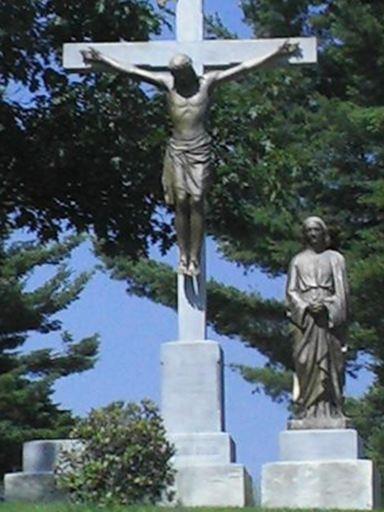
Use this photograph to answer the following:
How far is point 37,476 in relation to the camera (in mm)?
16281

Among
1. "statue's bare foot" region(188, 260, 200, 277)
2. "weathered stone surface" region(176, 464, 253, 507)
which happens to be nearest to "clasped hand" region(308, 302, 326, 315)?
"statue's bare foot" region(188, 260, 200, 277)

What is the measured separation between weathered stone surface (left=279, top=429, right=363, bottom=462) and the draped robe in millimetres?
286

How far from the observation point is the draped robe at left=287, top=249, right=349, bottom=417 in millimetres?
16062

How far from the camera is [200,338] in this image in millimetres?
16688

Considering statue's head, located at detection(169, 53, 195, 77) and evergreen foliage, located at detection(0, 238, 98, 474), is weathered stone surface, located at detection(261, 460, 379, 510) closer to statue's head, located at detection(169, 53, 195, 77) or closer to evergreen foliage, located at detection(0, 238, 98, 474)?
statue's head, located at detection(169, 53, 195, 77)

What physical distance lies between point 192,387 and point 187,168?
1.92 meters

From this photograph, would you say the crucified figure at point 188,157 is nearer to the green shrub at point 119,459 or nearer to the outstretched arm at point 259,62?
the outstretched arm at point 259,62

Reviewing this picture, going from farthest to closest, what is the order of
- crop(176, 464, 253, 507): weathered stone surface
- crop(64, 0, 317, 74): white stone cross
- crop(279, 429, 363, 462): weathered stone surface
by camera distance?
1. crop(64, 0, 317, 74): white stone cross
2. crop(279, 429, 363, 462): weathered stone surface
3. crop(176, 464, 253, 507): weathered stone surface

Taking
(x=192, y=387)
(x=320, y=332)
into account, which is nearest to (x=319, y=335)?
(x=320, y=332)

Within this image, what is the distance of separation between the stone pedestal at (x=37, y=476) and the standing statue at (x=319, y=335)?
2.05 meters

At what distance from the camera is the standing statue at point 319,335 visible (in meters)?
16.1

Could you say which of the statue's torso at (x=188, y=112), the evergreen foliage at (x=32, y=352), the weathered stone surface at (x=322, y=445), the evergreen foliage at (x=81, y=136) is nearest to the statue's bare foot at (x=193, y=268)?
the statue's torso at (x=188, y=112)

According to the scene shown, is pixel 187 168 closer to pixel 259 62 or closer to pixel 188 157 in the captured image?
pixel 188 157

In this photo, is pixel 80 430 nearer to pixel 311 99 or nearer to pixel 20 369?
pixel 311 99
